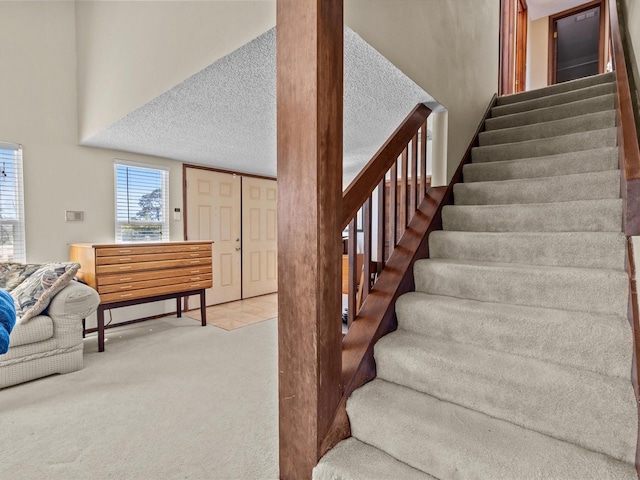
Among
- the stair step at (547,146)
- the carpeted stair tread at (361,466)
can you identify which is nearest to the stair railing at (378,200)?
the carpeted stair tread at (361,466)

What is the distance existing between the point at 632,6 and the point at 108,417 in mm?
3863

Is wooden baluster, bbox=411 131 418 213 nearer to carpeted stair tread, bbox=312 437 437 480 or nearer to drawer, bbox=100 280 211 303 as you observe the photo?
carpeted stair tread, bbox=312 437 437 480

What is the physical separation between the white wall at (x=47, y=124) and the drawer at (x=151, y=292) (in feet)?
2.56

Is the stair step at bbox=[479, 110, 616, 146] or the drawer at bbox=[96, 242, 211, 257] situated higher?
the stair step at bbox=[479, 110, 616, 146]

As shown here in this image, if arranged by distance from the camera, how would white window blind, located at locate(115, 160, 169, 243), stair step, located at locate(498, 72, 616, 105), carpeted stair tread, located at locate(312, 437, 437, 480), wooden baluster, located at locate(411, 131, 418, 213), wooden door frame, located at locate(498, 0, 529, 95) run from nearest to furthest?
carpeted stair tread, located at locate(312, 437, 437, 480) → wooden baluster, located at locate(411, 131, 418, 213) → stair step, located at locate(498, 72, 616, 105) → white window blind, located at locate(115, 160, 169, 243) → wooden door frame, located at locate(498, 0, 529, 95)

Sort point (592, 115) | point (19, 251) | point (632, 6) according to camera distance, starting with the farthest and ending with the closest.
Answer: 1. point (19, 251)
2. point (592, 115)
3. point (632, 6)

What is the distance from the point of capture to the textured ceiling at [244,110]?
183cm

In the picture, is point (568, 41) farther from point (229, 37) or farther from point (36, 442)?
point (36, 442)

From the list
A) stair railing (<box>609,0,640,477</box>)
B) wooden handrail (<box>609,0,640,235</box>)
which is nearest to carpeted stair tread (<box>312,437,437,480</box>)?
stair railing (<box>609,0,640,477</box>)

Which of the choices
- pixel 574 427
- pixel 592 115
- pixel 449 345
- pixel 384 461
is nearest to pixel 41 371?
pixel 384 461

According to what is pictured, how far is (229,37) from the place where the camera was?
1729mm

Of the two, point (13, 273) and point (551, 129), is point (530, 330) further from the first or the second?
point (13, 273)

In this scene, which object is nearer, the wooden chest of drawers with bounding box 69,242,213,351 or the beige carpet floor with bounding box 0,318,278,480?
the beige carpet floor with bounding box 0,318,278,480

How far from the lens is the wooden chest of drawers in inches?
121
